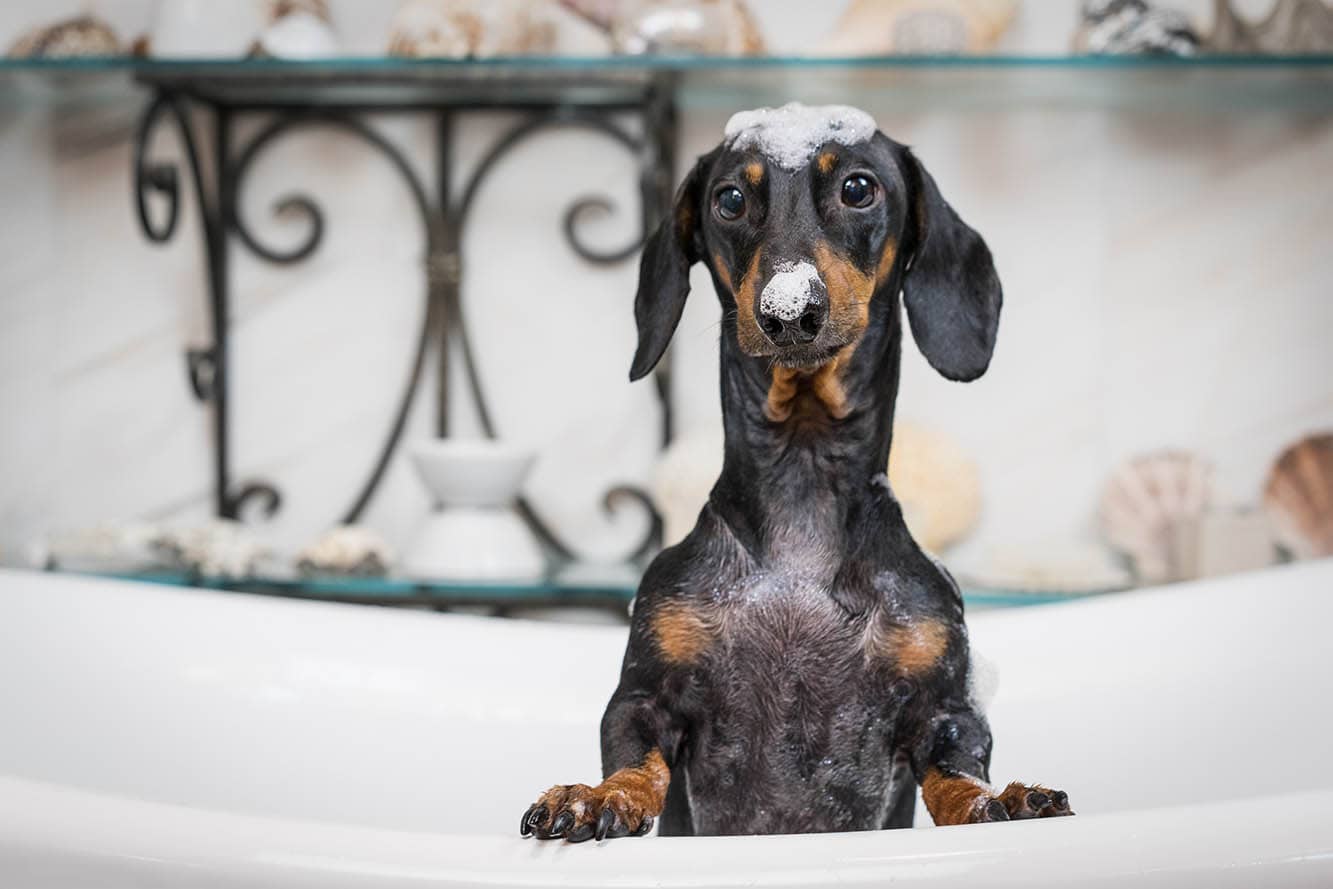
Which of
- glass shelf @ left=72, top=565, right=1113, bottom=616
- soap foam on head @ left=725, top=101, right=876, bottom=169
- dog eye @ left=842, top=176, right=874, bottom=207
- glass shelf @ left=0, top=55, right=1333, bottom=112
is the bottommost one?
glass shelf @ left=72, top=565, right=1113, bottom=616

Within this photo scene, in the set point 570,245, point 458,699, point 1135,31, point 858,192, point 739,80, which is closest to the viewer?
point 858,192

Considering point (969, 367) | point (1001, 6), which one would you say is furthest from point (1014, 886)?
point (1001, 6)

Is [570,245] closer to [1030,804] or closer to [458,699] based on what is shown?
[458,699]

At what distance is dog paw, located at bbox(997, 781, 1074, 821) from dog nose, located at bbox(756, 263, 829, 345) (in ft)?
0.64

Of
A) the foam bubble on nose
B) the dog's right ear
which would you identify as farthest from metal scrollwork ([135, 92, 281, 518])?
the foam bubble on nose

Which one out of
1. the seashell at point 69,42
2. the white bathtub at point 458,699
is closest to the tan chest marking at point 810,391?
the white bathtub at point 458,699

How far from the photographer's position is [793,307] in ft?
1.77

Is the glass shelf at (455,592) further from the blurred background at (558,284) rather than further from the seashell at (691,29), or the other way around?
the seashell at (691,29)

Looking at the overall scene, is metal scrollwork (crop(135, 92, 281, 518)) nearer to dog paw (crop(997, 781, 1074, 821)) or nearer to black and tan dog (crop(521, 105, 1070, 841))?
black and tan dog (crop(521, 105, 1070, 841))

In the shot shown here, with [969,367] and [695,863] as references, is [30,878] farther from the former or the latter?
[969,367]

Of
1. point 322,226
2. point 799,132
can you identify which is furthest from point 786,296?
point 322,226

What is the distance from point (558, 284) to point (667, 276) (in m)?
1.12

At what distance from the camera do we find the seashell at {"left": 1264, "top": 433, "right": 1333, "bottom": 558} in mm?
1553

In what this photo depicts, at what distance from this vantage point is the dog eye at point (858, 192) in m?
0.60
